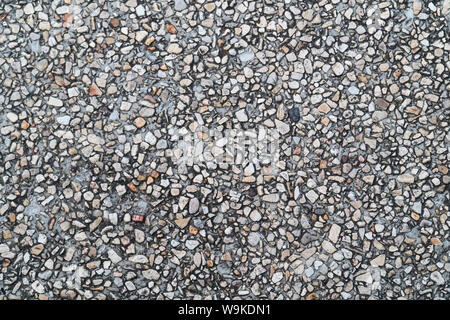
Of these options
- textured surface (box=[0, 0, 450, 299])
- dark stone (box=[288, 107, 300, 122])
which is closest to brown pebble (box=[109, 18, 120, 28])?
textured surface (box=[0, 0, 450, 299])

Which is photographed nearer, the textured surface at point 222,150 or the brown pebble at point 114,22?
the textured surface at point 222,150

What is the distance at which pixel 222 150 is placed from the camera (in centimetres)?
292

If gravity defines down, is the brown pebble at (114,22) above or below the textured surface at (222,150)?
above

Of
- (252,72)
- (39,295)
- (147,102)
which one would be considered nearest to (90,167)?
(147,102)

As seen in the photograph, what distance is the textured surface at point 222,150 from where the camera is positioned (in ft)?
9.36

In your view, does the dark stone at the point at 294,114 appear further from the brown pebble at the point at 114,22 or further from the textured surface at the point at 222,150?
the brown pebble at the point at 114,22

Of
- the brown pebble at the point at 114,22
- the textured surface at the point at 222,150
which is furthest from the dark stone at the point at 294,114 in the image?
the brown pebble at the point at 114,22

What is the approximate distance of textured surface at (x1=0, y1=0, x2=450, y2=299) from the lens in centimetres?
285

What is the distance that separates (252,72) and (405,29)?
1.02 meters

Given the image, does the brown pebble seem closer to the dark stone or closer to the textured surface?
the textured surface

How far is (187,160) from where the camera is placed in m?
2.91

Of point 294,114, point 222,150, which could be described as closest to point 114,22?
point 222,150

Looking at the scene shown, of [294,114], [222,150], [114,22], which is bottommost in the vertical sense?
[222,150]

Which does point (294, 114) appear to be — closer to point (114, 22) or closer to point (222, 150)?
point (222, 150)
